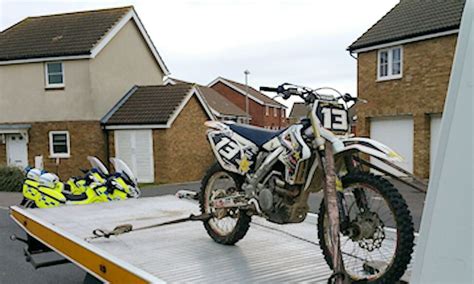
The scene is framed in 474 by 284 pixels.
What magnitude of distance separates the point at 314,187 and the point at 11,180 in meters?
15.1

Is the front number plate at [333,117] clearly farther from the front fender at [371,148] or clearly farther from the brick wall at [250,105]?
the brick wall at [250,105]

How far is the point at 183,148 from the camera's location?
62.9ft

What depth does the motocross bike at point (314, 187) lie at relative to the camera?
2.54 metres

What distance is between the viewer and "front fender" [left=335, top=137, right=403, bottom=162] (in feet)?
8.34

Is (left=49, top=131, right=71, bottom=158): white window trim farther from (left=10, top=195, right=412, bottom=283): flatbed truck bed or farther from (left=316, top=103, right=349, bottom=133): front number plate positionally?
(left=316, top=103, right=349, bottom=133): front number plate

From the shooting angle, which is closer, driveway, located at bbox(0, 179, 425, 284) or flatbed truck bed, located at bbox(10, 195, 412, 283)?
flatbed truck bed, located at bbox(10, 195, 412, 283)

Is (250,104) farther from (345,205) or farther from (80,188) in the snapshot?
(345,205)

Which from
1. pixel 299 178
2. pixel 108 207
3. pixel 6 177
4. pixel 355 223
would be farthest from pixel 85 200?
pixel 6 177

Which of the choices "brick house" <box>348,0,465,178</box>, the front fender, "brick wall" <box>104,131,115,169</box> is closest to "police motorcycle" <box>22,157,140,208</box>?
the front fender

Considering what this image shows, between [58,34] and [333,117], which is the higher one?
[58,34]

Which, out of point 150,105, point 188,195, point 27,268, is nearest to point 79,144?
point 150,105

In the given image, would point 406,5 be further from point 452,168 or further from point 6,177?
point 452,168

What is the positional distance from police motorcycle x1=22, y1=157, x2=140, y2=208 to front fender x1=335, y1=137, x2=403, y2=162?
Answer: 5.10 m

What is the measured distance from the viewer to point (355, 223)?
266 centimetres
